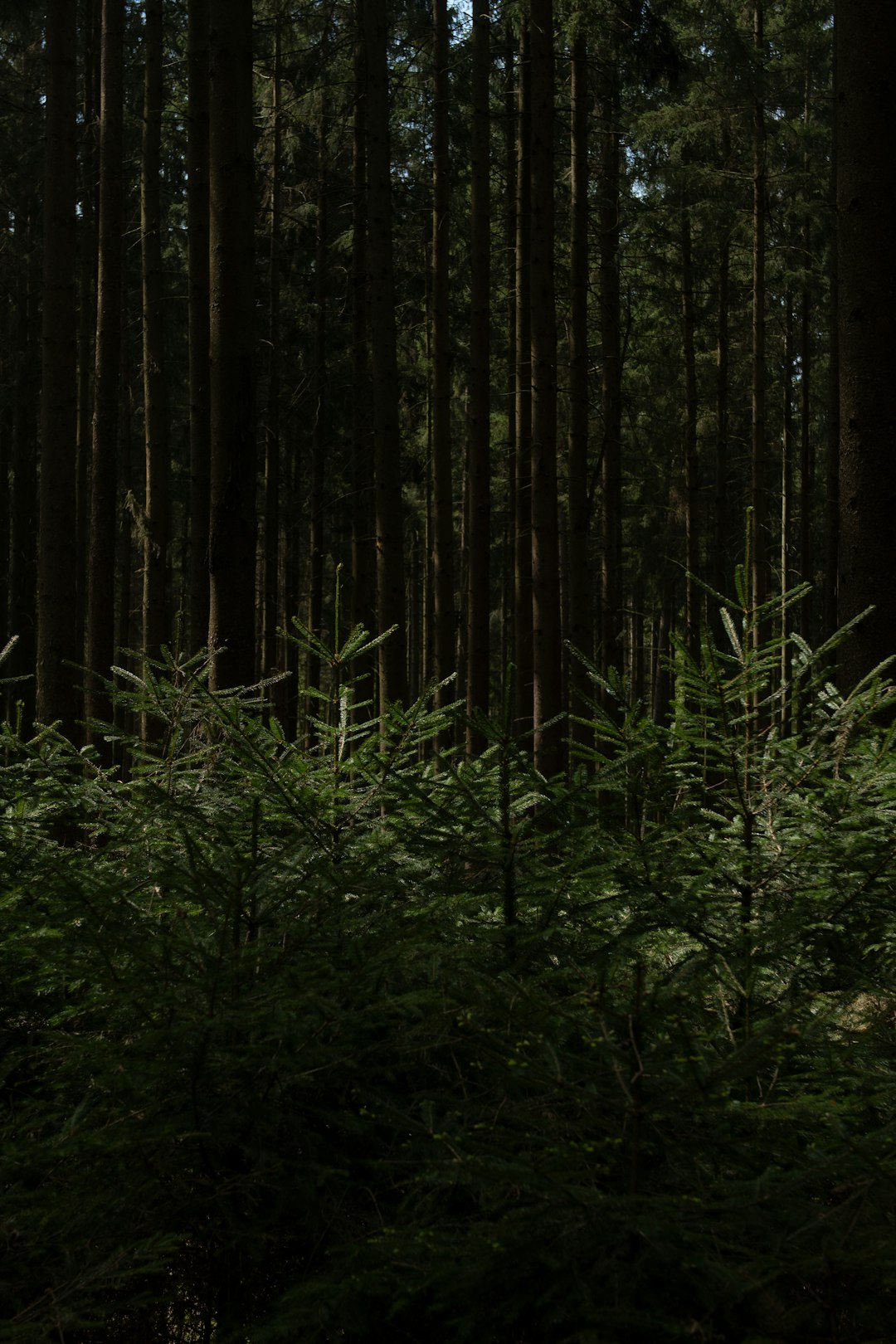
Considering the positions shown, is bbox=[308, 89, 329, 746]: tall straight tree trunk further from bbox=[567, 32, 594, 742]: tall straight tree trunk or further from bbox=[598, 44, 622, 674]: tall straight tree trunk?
bbox=[567, 32, 594, 742]: tall straight tree trunk

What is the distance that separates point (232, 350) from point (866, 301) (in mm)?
3724

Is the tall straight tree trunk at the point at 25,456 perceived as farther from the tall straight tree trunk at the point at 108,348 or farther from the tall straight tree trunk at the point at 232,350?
the tall straight tree trunk at the point at 232,350

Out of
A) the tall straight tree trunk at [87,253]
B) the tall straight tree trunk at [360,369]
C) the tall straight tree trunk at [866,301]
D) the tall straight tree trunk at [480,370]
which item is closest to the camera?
the tall straight tree trunk at [866,301]

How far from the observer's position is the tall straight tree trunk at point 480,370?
48.2 feet

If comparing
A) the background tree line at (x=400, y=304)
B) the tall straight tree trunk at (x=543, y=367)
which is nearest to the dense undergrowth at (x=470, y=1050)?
the background tree line at (x=400, y=304)

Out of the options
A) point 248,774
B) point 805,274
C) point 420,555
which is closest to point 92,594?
point 248,774

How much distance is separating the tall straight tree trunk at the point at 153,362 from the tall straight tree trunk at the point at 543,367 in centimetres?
474

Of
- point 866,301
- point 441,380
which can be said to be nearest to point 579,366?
point 441,380

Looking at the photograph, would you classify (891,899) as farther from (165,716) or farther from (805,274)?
(805,274)

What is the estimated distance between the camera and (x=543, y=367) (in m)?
13.3

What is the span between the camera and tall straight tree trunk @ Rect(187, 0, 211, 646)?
36.1ft

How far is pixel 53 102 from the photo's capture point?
32.8ft

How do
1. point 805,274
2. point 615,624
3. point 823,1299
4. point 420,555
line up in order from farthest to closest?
point 420,555
point 805,274
point 615,624
point 823,1299

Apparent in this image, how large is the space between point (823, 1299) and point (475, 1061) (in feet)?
2.45
